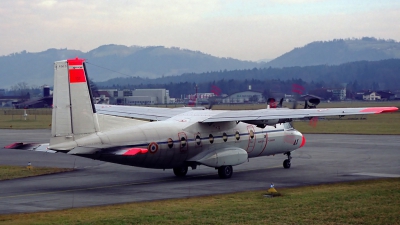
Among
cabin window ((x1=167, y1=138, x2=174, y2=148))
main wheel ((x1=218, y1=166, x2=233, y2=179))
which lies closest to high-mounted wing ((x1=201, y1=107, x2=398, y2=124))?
cabin window ((x1=167, y1=138, x2=174, y2=148))

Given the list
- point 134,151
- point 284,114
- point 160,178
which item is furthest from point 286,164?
point 134,151

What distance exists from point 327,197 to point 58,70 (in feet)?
39.2

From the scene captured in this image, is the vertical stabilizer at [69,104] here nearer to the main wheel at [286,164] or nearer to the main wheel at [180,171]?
the main wheel at [180,171]

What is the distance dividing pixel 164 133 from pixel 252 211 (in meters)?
8.58

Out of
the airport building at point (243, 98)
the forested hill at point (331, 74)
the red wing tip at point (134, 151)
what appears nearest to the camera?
the red wing tip at point (134, 151)

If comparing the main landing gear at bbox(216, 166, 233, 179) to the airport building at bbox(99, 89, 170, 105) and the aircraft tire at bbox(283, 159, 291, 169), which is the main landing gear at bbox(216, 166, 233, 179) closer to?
the aircraft tire at bbox(283, 159, 291, 169)

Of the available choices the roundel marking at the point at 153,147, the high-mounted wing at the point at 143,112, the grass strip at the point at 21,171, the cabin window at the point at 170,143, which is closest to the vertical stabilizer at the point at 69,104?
the roundel marking at the point at 153,147

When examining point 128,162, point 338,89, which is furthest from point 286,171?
point 338,89

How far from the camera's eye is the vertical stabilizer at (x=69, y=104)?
23344 mm

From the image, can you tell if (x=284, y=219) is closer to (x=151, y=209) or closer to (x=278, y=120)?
(x=151, y=209)

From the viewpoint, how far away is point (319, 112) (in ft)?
85.4

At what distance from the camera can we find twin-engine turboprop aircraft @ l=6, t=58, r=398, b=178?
922 inches

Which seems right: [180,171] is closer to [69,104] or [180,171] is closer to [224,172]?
[224,172]

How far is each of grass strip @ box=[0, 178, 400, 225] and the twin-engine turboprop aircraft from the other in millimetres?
4488
